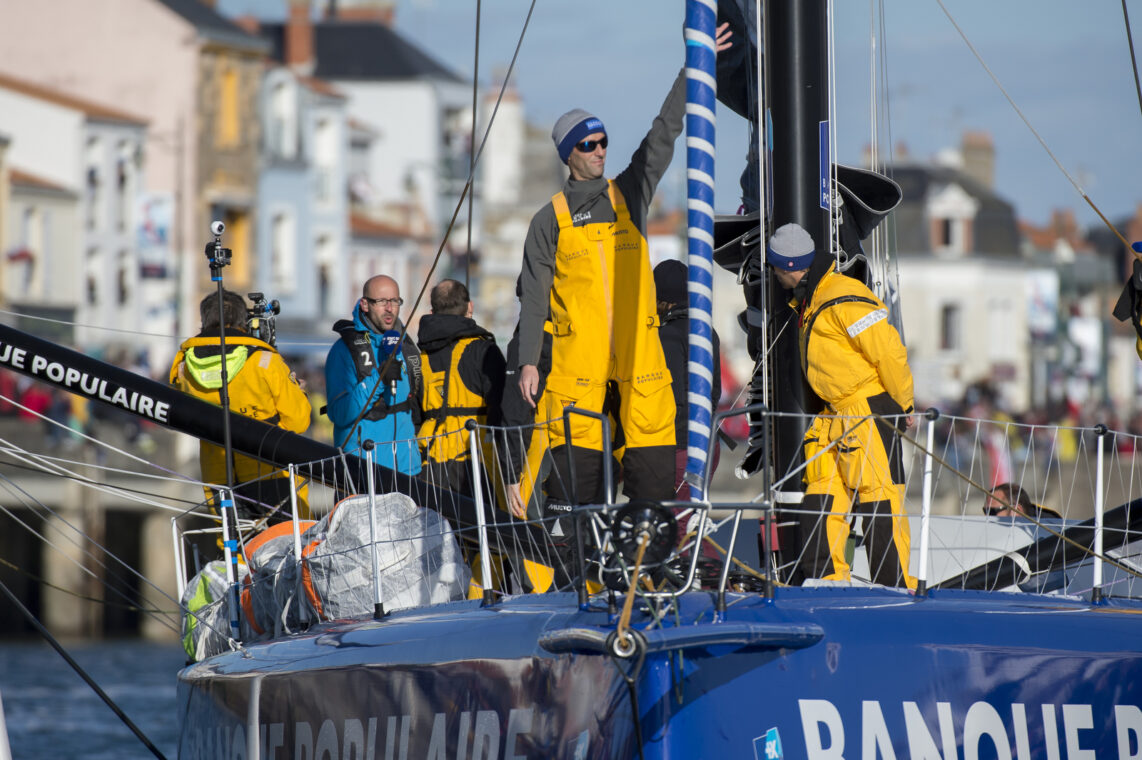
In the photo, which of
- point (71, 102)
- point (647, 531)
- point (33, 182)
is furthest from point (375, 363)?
point (71, 102)

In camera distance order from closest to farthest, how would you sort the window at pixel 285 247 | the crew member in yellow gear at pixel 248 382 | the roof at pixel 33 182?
the crew member in yellow gear at pixel 248 382, the roof at pixel 33 182, the window at pixel 285 247

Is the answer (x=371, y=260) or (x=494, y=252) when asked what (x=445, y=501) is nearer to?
(x=371, y=260)

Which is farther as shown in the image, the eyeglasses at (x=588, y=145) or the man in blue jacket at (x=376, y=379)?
the man in blue jacket at (x=376, y=379)

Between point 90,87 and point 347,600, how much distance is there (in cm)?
3665

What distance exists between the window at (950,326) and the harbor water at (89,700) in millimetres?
37654

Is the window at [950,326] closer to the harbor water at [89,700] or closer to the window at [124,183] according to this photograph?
the window at [124,183]

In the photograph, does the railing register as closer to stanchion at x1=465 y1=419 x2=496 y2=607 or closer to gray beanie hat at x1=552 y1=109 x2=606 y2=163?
stanchion at x1=465 y1=419 x2=496 y2=607

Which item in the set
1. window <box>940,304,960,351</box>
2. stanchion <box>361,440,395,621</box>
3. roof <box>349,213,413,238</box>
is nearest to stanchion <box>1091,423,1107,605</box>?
stanchion <box>361,440,395,621</box>

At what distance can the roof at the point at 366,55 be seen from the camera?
50.2m

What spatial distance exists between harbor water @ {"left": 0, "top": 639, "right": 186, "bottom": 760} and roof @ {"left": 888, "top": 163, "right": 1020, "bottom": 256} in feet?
123

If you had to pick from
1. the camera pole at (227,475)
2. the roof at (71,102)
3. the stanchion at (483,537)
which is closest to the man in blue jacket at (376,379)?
the camera pole at (227,475)

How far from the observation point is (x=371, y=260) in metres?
45.9

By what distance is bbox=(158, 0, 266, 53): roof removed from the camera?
40.0 m

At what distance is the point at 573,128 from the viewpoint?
5141 mm
